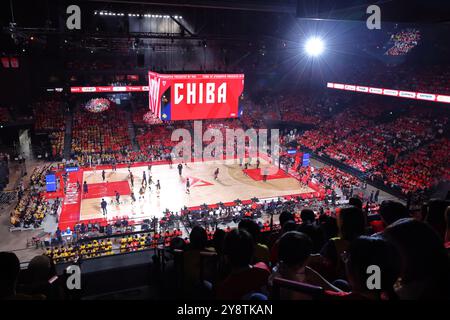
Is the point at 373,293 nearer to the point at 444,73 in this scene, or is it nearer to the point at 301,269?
the point at 301,269

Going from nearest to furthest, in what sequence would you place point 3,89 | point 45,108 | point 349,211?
1. point 349,211
2. point 3,89
3. point 45,108

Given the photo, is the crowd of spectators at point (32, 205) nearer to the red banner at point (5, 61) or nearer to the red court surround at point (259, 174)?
the red banner at point (5, 61)

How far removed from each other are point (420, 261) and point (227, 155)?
98.5 ft

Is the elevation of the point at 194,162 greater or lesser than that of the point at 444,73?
lesser

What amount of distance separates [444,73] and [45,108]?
35.1 metres

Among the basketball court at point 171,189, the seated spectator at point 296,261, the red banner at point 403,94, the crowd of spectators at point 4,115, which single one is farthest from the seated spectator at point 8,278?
the crowd of spectators at point 4,115

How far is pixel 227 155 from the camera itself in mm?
32156

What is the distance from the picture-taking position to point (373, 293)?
7.70 feet

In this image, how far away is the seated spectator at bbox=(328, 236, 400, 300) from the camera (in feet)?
7.48

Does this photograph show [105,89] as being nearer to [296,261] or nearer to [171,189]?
[171,189]

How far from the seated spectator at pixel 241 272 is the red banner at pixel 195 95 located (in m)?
12.2

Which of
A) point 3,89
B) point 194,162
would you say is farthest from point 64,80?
point 194,162

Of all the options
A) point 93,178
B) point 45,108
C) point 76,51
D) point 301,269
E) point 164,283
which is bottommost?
point 93,178

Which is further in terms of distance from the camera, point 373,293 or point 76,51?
point 76,51
